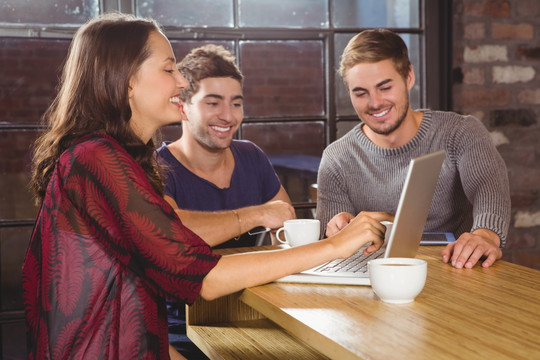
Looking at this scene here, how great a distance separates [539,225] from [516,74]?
0.69 meters

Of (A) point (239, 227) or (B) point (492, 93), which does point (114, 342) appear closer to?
(A) point (239, 227)

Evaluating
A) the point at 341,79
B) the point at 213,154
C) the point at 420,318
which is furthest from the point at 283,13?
the point at 420,318

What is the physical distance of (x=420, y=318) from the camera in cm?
114

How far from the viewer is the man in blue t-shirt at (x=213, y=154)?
2336 mm

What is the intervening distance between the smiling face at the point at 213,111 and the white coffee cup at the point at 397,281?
4.06 ft

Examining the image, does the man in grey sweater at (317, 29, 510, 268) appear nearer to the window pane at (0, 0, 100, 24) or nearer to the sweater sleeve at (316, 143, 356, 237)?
the sweater sleeve at (316, 143, 356, 237)

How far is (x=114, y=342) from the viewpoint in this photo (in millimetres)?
1291

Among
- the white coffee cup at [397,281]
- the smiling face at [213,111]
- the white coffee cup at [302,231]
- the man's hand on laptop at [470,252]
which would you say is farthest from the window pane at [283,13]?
the white coffee cup at [397,281]

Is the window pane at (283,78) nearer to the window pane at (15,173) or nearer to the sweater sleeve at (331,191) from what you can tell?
the sweater sleeve at (331,191)

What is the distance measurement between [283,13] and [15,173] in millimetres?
1276

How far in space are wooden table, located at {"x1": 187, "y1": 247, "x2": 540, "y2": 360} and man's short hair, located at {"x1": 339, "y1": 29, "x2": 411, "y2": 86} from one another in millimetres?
854

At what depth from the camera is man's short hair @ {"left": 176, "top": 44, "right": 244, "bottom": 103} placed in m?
2.42

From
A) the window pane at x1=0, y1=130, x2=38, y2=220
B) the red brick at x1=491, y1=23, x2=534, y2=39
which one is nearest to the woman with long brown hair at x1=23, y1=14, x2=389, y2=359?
the window pane at x1=0, y1=130, x2=38, y2=220

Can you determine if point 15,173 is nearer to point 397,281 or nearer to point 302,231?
point 302,231
